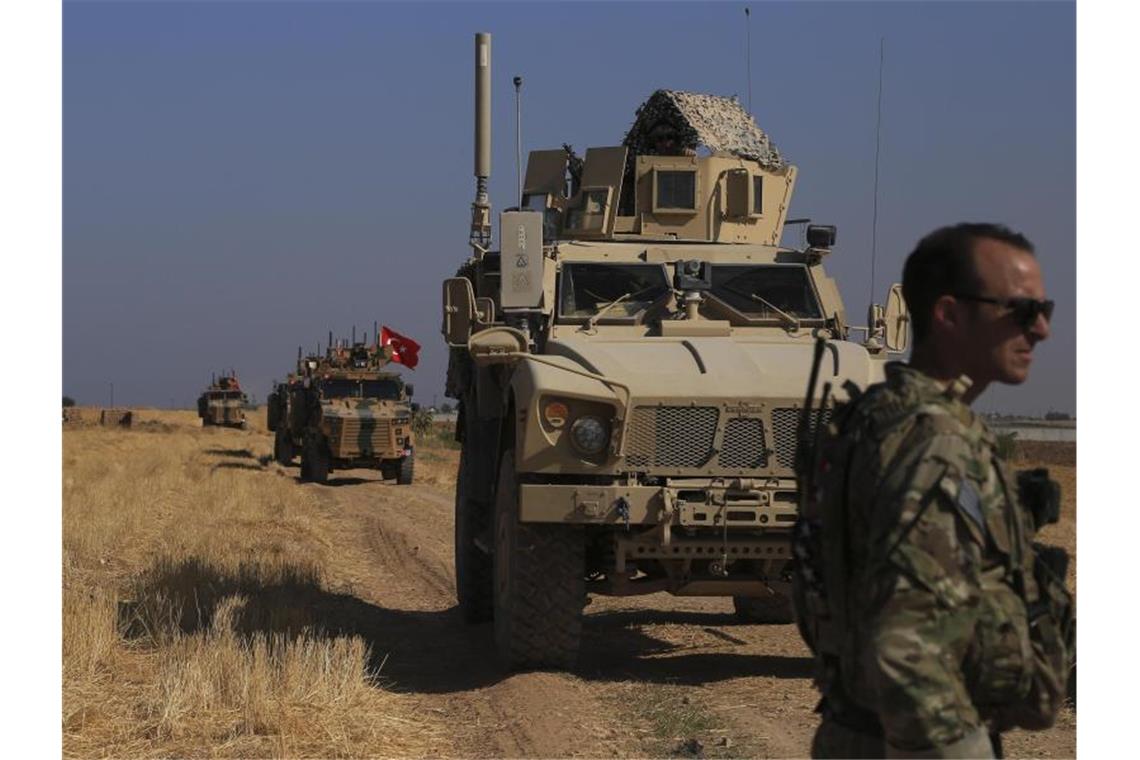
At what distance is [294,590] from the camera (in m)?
11.4

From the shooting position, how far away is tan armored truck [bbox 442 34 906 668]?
24.2 ft

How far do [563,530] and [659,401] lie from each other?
2.58ft

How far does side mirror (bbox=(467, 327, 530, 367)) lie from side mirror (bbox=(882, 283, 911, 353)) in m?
2.24

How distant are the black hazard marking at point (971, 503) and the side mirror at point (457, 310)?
6.21 m

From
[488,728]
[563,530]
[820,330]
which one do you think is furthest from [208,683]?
[820,330]

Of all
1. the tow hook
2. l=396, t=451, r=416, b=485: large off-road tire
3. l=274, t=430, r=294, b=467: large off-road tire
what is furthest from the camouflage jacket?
l=274, t=430, r=294, b=467: large off-road tire

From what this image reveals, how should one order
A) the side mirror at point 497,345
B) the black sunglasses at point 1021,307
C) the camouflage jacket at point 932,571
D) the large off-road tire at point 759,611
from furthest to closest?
the large off-road tire at point 759,611, the side mirror at point 497,345, the black sunglasses at point 1021,307, the camouflage jacket at point 932,571

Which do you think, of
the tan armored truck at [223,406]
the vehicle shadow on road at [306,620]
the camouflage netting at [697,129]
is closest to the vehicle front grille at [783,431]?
the vehicle shadow on road at [306,620]

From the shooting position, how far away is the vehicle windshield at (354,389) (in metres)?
27.7

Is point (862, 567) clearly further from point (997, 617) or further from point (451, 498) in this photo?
point (451, 498)

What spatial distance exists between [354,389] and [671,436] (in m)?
20.8

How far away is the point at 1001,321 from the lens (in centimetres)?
287

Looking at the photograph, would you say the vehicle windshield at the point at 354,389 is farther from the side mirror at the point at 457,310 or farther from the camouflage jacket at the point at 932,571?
the camouflage jacket at the point at 932,571

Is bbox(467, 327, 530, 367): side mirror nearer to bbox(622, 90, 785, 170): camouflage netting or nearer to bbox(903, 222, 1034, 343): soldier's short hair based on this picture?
bbox(622, 90, 785, 170): camouflage netting
